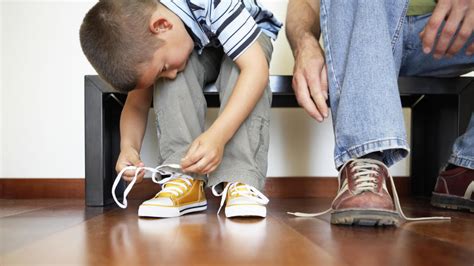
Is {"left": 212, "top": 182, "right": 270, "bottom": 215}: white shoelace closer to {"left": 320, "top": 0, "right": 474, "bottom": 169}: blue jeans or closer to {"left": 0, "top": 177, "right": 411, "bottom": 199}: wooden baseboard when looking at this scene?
{"left": 320, "top": 0, "right": 474, "bottom": 169}: blue jeans

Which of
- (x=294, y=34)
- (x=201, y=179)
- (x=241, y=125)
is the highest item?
(x=294, y=34)

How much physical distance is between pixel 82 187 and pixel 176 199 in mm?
718

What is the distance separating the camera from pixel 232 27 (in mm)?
965

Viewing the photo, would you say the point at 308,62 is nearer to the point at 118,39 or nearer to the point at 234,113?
the point at 234,113

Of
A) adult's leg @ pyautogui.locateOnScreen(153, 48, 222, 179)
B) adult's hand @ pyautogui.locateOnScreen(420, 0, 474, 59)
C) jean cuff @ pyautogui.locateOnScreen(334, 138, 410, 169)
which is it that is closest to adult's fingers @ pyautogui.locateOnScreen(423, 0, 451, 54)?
adult's hand @ pyautogui.locateOnScreen(420, 0, 474, 59)

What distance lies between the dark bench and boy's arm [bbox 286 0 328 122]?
0.47 ft

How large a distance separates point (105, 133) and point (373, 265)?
0.85 meters

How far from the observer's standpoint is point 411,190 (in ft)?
5.14

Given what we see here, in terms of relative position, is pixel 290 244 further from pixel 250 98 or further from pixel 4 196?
pixel 4 196

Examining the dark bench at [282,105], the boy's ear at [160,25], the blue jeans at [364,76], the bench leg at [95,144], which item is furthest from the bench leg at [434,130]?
the bench leg at [95,144]

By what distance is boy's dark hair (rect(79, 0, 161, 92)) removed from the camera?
0.88m

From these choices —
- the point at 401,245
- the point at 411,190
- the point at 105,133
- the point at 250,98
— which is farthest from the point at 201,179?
the point at 411,190

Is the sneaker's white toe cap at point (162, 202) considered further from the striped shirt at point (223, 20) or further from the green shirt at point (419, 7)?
the green shirt at point (419, 7)

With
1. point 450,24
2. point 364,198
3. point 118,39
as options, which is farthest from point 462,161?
point 118,39
